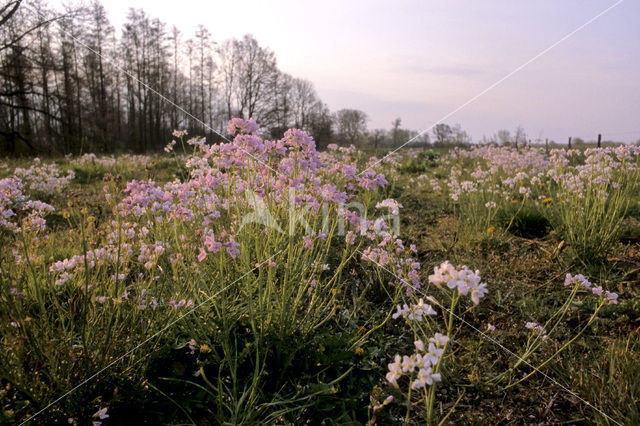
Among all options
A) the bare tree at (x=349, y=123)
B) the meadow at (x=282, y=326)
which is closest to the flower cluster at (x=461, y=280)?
the meadow at (x=282, y=326)

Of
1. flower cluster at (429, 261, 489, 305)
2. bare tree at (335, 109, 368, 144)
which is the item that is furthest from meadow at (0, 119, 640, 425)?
bare tree at (335, 109, 368, 144)

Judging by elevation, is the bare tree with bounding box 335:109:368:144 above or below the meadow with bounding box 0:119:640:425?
above

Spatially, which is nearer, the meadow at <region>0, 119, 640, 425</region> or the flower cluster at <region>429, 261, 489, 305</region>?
the flower cluster at <region>429, 261, 489, 305</region>

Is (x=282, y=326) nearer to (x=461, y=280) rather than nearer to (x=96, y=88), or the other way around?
(x=461, y=280)

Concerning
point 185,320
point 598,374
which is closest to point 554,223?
point 598,374

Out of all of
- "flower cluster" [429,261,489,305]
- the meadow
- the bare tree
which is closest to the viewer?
"flower cluster" [429,261,489,305]

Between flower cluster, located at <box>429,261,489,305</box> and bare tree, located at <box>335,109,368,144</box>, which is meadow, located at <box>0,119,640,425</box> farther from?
bare tree, located at <box>335,109,368,144</box>

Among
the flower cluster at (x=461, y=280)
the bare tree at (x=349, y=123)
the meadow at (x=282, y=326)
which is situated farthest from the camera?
the bare tree at (x=349, y=123)

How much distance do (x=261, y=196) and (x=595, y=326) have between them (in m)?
2.50

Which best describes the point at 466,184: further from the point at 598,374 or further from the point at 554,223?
the point at 598,374

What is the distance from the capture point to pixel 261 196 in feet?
8.23

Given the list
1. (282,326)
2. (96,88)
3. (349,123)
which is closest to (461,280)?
(282,326)

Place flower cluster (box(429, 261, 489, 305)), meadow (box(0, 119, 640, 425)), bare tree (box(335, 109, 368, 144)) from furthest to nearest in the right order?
bare tree (box(335, 109, 368, 144))
meadow (box(0, 119, 640, 425))
flower cluster (box(429, 261, 489, 305))

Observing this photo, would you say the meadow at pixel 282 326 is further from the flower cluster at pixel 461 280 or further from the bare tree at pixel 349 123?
the bare tree at pixel 349 123
